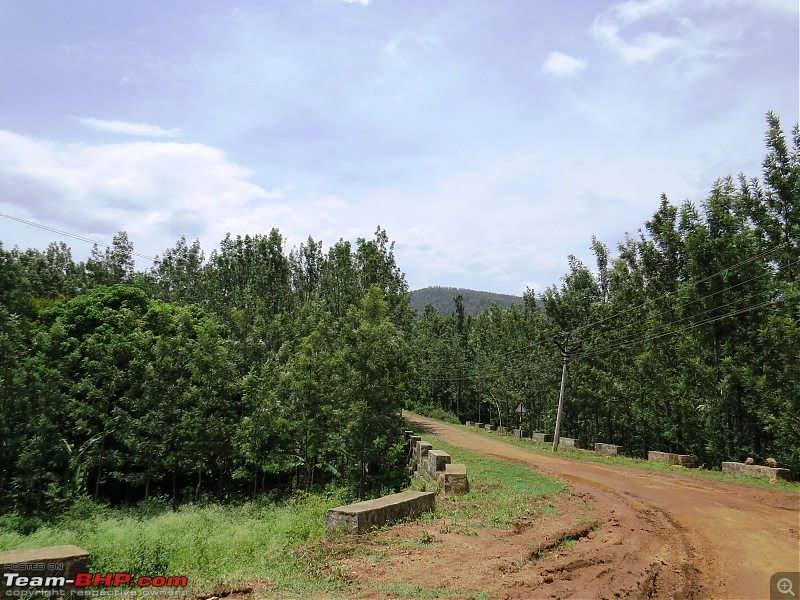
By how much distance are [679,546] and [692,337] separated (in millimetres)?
19084

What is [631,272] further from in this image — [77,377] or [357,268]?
[77,377]

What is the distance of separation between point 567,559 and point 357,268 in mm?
30010

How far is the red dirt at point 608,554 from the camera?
20.9 ft

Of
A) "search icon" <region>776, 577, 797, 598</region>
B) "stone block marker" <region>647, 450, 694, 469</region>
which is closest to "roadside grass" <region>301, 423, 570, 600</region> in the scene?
"search icon" <region>776, 577, 797, 598</region>

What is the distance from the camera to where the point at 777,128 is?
24.5 meters

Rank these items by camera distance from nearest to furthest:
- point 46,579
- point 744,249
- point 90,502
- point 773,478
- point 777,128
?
point 46,579 < point 773,478 < point 90,502 < point 744,249 < point 777,128

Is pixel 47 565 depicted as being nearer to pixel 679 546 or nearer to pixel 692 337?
pixel 679 546

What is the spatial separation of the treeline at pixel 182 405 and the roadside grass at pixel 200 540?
2116 mm

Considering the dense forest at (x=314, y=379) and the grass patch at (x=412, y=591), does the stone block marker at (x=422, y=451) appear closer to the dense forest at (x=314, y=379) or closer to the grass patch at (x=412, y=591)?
the dense forest at (x=314, y=379)

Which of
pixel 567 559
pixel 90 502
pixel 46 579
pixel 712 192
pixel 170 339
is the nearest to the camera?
pixel 46 579

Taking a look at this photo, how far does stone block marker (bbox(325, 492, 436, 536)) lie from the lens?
29.9 ft

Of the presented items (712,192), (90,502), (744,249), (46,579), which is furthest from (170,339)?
(712,192)

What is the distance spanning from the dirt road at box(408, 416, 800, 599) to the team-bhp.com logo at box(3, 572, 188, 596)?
5106mm

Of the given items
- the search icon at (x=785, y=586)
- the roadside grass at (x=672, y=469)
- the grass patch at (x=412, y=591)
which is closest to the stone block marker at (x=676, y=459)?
the roadside grass at (x=672, y=469)
